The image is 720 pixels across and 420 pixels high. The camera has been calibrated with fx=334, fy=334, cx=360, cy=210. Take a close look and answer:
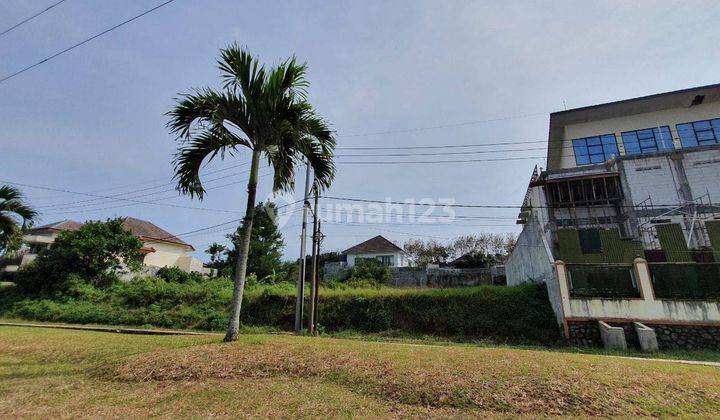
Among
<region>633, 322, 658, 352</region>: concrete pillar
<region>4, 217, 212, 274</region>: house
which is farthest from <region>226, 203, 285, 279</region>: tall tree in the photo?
<region>633, 322, 658, 352</region>: concrete pillar

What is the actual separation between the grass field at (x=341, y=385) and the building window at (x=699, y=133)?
2154cm

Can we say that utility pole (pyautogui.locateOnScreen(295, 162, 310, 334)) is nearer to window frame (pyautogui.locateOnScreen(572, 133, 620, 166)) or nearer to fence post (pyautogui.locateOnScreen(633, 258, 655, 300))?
fence post (pyautogui.locateOnScreen(633, 258, 655, 300))

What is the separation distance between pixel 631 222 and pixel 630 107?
8681 millimetres

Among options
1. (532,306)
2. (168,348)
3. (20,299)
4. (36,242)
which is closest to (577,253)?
(532,306)

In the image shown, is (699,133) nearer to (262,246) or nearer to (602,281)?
(602,281)

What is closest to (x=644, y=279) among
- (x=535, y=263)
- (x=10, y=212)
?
(x=535, y=263)

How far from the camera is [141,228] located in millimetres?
34469

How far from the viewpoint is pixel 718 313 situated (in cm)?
1057

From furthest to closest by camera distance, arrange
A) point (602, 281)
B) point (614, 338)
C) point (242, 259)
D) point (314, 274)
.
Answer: point (314, 274) < point (602, 281) < point (614, 338) < point (242, 259)

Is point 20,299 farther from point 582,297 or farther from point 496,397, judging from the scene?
point 582,297

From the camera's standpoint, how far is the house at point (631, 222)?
11148mm

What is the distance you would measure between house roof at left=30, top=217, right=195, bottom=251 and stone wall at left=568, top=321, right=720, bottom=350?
33.1 metres

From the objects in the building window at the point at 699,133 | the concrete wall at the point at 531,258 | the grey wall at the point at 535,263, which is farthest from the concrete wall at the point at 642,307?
the building window at the point at 699,133

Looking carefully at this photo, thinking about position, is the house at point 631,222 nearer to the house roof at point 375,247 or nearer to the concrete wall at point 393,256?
the concrete wall at point 393,256
